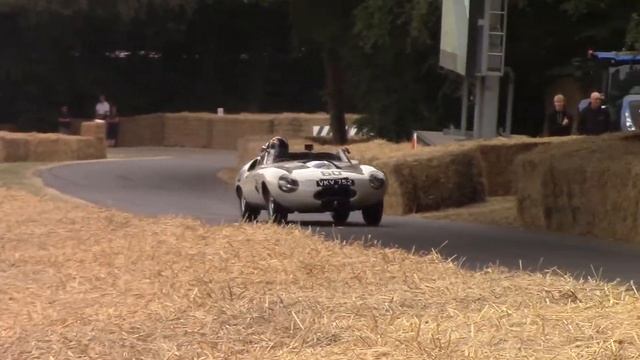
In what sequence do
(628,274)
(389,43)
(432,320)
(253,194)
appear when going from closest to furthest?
1. (432,320)
2. (628,274)
3. (253,194)
4. (389,43)

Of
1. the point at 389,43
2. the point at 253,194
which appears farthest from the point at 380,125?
the point at 253,194

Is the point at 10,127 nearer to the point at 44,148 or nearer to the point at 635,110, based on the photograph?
the point at 44,148

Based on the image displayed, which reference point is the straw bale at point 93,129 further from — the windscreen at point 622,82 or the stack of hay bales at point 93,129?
the windscreen at point 622,82

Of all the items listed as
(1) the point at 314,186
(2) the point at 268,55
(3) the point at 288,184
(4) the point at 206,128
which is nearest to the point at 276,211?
(3) the point at 288,184

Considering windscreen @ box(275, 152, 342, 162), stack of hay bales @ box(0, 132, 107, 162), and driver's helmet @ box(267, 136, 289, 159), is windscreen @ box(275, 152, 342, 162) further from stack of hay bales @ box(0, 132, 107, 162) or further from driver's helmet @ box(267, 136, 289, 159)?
stack of hay bales @ box(0, 132, 107, 162)

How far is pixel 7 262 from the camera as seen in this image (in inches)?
442

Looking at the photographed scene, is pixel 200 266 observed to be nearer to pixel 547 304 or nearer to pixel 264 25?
pixel 547 304

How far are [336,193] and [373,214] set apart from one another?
1037 millimetres

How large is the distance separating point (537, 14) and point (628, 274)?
23174mm

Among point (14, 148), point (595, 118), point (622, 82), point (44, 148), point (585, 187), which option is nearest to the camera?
point (585, 187)

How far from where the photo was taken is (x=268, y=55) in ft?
195

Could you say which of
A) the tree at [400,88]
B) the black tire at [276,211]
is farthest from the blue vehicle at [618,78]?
the black tire at [276,211]

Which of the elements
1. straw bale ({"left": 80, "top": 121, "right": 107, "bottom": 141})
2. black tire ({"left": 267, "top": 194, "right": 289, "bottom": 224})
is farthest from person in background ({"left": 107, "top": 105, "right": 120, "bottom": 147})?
black tire ({"left": 267, "top": 194, "right": 289, "bottom": 224})

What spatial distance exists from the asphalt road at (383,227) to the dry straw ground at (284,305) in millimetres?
2571
